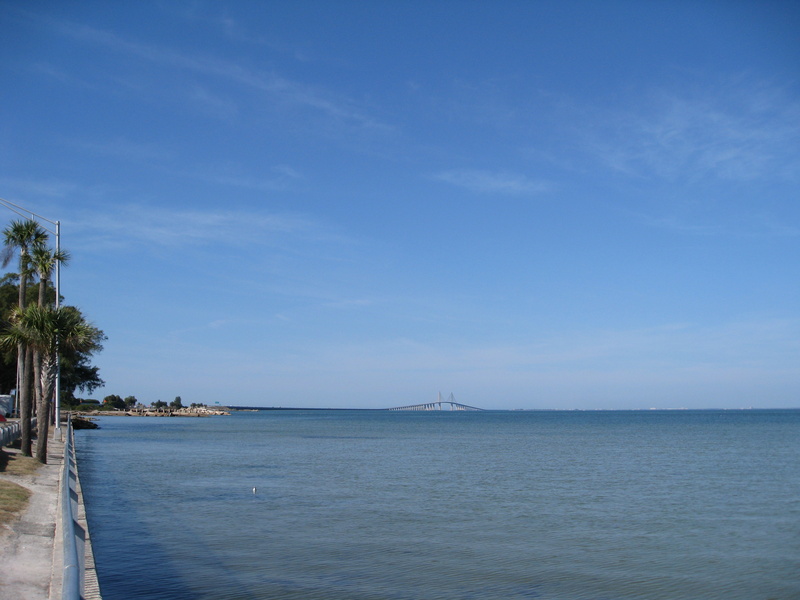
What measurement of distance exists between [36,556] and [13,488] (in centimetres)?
817

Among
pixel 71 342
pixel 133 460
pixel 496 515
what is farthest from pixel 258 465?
pixel 496 515

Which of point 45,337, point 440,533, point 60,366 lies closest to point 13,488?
point 45,337

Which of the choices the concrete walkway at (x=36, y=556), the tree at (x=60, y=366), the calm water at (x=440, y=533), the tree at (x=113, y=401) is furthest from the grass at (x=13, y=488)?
the tree at (x=113, y=401)

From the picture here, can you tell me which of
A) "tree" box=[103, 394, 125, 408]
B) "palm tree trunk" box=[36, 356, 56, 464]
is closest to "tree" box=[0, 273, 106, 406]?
"palm tree trunk" box=[36, 356, 56, 464]

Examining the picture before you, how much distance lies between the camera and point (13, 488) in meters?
19.4

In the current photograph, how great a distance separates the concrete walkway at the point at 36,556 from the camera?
10430 millimetres

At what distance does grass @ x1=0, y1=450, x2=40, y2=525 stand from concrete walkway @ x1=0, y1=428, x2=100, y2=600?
211 millimetres

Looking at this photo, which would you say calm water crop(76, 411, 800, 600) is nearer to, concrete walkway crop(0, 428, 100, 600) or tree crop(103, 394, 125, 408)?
concrete walkway crop(0, 428, 100, 600)

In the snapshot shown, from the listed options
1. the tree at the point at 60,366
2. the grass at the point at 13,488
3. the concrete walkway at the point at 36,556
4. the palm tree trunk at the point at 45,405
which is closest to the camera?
the concrete walkway at the point at 36,556

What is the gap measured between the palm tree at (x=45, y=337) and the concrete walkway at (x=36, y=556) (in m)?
9.68

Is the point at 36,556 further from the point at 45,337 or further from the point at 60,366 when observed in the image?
the point at 60,366

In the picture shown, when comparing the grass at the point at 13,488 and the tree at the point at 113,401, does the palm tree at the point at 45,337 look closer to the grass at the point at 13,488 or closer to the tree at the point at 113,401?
the grass at the point at 13,488

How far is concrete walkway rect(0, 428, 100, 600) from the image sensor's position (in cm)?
1043

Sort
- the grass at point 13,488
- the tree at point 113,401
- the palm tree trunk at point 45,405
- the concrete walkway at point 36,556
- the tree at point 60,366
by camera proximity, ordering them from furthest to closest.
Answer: the tree at point 113,401 < the tree at point 60,366 < the palm tree trunk at point 45,405 < the grass at point 13,488 < the concrete walkway at point 36,556
